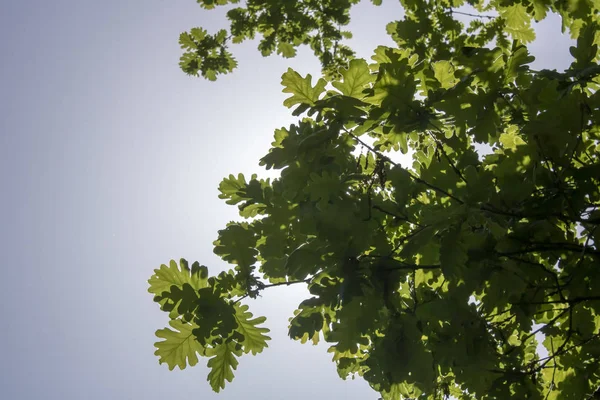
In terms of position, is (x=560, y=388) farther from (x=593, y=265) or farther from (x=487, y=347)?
(x=593, y=265)

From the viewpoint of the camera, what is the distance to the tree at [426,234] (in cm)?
190

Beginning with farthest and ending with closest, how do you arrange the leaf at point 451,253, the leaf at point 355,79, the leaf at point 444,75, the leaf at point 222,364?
the leaf at point 222,364 → the leaf at point 444,75 → the leaf at point 355,79 → the leaf at point 451,253

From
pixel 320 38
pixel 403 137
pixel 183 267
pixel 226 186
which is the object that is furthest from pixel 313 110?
pixel 320 38

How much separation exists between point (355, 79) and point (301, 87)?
0.95 ft

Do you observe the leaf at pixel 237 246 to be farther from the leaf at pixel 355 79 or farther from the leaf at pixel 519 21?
the leaf at pixel 519 21

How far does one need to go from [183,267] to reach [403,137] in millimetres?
1443

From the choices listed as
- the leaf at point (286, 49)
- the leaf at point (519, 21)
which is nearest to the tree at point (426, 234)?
the leaf at point (519, 21)

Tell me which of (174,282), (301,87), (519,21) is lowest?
(174,282)

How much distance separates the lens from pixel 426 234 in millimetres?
1745

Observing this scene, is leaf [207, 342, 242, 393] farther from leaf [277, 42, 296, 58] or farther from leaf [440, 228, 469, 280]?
leaf [277, 42, 296, 58]

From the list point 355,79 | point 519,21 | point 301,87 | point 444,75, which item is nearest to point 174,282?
point 301,87

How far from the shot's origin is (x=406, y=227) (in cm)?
258

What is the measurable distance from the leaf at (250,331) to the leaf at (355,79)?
4.34 feet

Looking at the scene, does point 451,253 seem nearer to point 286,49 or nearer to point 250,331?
point 250,331
